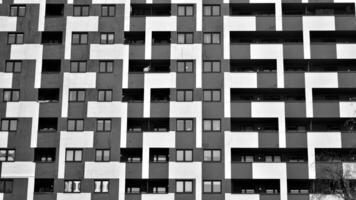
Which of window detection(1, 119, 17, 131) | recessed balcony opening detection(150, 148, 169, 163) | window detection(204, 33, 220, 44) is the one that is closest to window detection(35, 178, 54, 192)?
window detection(1, 119, 17, 131)

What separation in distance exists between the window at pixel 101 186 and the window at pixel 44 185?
479 cm

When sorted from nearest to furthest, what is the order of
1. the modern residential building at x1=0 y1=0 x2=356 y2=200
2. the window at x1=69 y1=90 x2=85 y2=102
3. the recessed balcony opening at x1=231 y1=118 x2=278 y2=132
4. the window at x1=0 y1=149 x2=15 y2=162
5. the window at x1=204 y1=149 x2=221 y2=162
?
the modern residential building at x1=0 y1=0 x2=356 y2=200 → the window at x1=204 y1=149 x2=221 y2=162 → the window at x1=0 y1=149 x2=15 y2=162 → the window at x1=69 y1=90 x2=85 y2=102 → the recessed balcony opening at x1=231 y1=118 x2=278 y2=132

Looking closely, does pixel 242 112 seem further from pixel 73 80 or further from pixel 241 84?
pixel 73 80

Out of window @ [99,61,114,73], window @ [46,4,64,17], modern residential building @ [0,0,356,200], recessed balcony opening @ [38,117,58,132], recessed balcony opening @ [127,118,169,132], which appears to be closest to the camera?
modern residential building @ [0,0,356,200]

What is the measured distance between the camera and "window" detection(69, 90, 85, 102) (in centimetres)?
7144

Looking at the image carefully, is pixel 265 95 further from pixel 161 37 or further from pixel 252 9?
pixel 161 37

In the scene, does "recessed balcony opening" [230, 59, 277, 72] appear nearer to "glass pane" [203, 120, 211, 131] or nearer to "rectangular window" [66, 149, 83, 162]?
"glass pane" [203, 120, 211, 131]

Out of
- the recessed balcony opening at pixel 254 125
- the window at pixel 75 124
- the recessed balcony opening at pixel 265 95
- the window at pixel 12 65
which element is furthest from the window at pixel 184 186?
the window at pixel 12 65

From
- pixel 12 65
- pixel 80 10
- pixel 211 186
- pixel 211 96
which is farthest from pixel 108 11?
pixel 211 186

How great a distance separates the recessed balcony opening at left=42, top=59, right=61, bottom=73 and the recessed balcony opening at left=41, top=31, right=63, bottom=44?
2.61 metres

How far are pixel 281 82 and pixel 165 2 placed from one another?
15612 millimetres

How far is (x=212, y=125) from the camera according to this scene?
7000 cm

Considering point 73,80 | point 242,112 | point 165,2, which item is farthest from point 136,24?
point 242,112

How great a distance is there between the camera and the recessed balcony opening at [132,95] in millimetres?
72575
